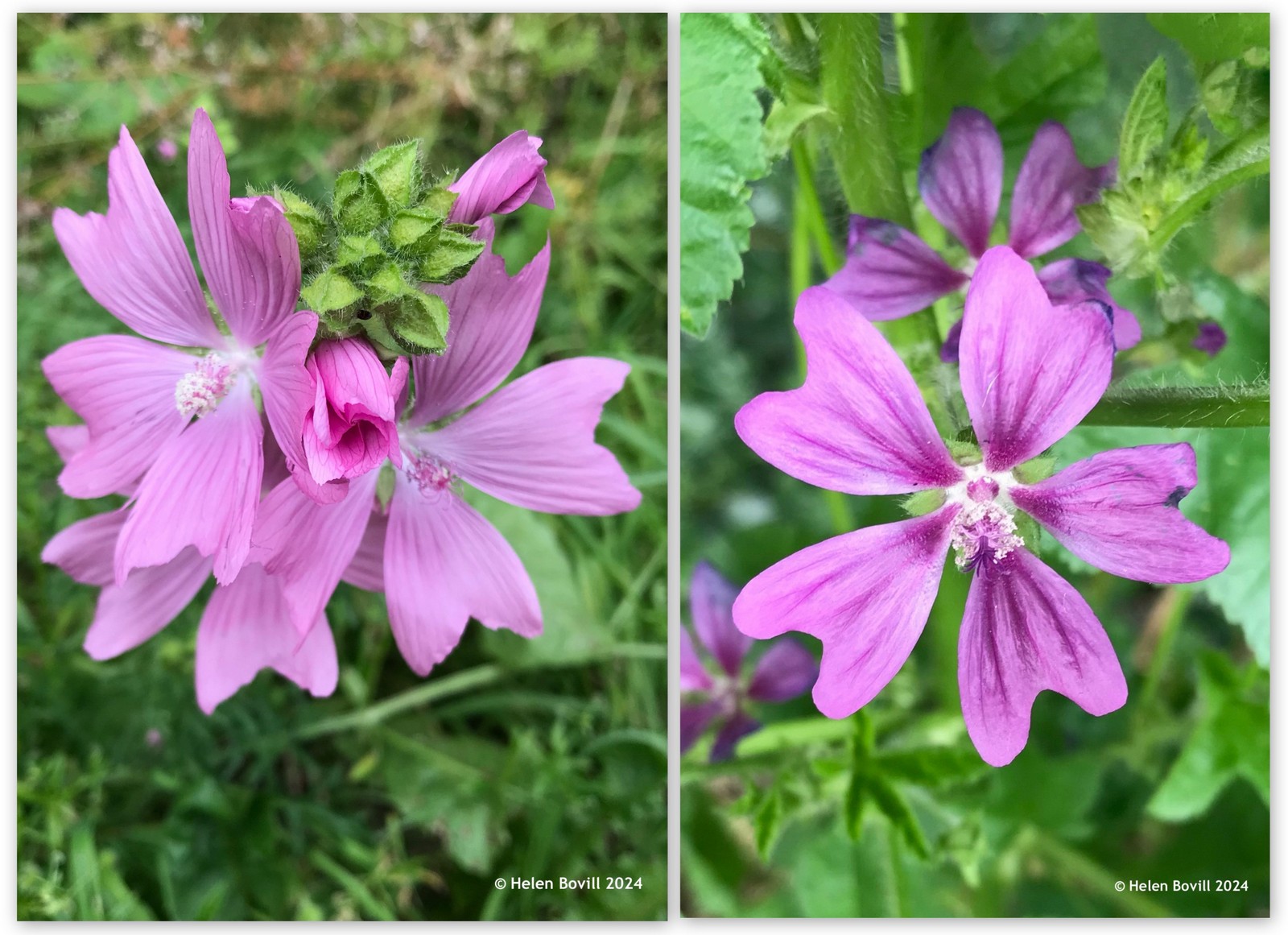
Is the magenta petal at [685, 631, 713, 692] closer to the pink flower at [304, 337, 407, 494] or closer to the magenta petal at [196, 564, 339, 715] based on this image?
the magenta petal at [196, 564, 339, 715]

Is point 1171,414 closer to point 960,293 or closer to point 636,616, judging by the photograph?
point 960,293

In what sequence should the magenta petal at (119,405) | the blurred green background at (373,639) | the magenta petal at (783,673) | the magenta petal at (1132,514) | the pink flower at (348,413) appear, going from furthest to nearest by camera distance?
1. the magenta petal at (783,673)
2. the blurred green background at (373,639)
3. the magenta petal at (119,405)
4. the magenta petal at (1132,514)
5. the pink flower at (348,413)

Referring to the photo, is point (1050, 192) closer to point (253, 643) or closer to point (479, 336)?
point (479, 336)

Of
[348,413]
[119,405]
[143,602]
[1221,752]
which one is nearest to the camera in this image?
[348,413]

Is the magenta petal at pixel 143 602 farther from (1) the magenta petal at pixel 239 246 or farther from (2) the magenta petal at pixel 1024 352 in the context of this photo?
→ (2) the magenta petal at pixel 1024 352

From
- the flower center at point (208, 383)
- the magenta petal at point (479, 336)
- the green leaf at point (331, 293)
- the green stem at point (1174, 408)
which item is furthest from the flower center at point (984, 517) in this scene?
the flower center at point (208, 383)

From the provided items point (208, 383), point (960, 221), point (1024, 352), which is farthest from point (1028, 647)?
point (208, 383)
